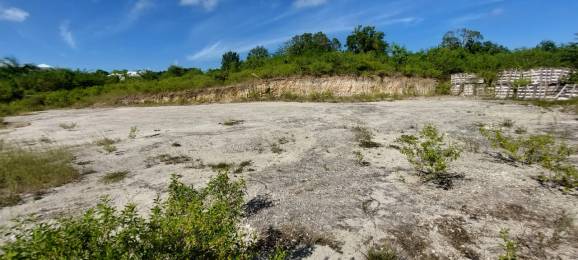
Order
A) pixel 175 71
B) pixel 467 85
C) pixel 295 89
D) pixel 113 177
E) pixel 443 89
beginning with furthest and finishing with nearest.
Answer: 1. pixel 175 71
2. pixel 295 89
3. pixel 443 89
4. pixel 467 85
5. pixel 113 177

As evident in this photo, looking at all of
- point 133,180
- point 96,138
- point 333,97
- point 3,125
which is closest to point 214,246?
point 133,180

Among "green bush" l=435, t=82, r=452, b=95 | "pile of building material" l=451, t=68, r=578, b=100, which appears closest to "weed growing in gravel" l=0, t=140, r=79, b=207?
"pile of building material" l=451, t=68, r=578, b=100

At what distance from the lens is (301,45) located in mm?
38281

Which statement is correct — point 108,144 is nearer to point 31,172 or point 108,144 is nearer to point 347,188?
point 31,172

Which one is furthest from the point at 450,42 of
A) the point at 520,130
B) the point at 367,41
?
the point at 520,130

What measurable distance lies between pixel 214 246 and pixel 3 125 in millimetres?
20111

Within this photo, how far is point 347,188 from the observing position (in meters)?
6.59

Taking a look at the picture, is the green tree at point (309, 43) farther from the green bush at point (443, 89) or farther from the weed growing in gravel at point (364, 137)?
the weed growing in gravel at point (364, 137)

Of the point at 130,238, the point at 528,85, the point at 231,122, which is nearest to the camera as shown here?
the point at 130,238

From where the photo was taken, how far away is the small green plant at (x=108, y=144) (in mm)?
10081

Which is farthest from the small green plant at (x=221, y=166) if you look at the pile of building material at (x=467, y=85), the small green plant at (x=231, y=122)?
the pile of building material at (x=467, y=85)

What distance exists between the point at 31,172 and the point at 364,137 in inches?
373

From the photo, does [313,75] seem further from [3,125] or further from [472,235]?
[472,235]

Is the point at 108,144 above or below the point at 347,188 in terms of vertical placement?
above
